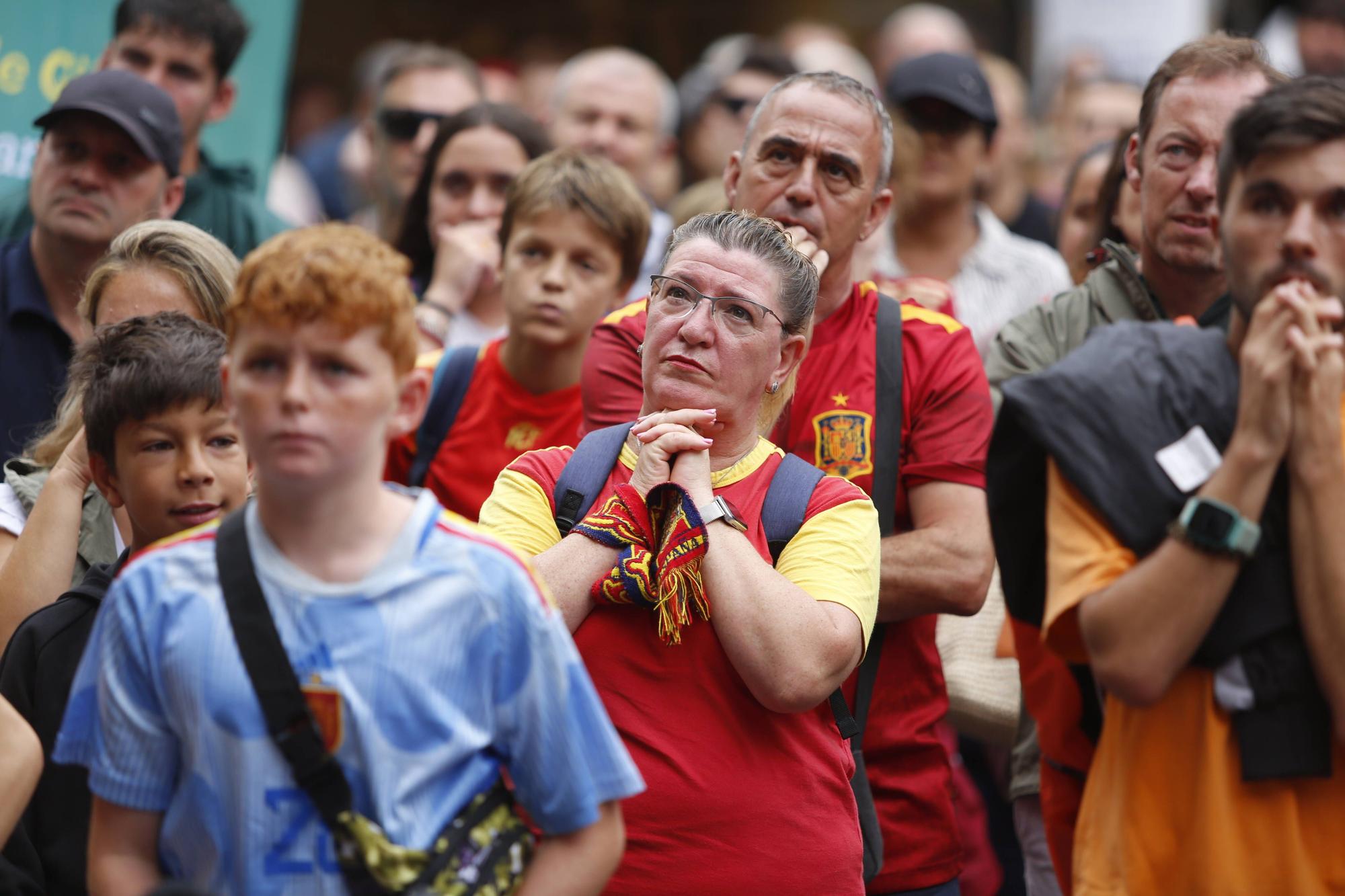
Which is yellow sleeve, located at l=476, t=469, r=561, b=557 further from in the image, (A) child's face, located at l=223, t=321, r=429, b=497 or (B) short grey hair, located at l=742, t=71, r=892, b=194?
(B) short grey hair, located at l=742, t=71, r=892, b=194

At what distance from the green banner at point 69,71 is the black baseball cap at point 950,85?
99.5 inches

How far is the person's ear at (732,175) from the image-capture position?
4203 mm

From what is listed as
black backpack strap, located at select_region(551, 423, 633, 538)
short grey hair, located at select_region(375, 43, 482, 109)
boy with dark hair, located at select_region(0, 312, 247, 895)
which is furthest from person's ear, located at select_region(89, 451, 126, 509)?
short grey hair, located at select_region(375, 43, 482, 109)

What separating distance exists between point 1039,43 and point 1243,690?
829cm

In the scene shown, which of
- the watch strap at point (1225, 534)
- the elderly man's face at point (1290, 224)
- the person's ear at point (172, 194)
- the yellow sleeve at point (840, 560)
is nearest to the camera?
the watch strap at point (1225, 534)

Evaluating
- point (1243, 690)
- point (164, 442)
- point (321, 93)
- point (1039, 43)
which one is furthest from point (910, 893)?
point (321, 93)

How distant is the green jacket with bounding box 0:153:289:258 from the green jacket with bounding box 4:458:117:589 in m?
1.51

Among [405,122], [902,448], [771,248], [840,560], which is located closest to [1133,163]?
[902,448]

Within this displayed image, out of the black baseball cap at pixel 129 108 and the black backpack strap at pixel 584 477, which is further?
the black baseball cap at pixel 129 108

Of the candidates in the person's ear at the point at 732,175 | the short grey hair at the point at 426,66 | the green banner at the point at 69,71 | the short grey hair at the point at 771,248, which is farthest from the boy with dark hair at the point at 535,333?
the short grey hair at the point at 426,66

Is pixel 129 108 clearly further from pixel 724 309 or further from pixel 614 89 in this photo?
pixel 614 89

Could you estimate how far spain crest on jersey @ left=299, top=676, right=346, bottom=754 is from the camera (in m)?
2.22

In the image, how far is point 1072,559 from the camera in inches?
105

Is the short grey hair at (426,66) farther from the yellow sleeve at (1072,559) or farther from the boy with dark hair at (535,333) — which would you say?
the yellow sleeve at (1072,559)
